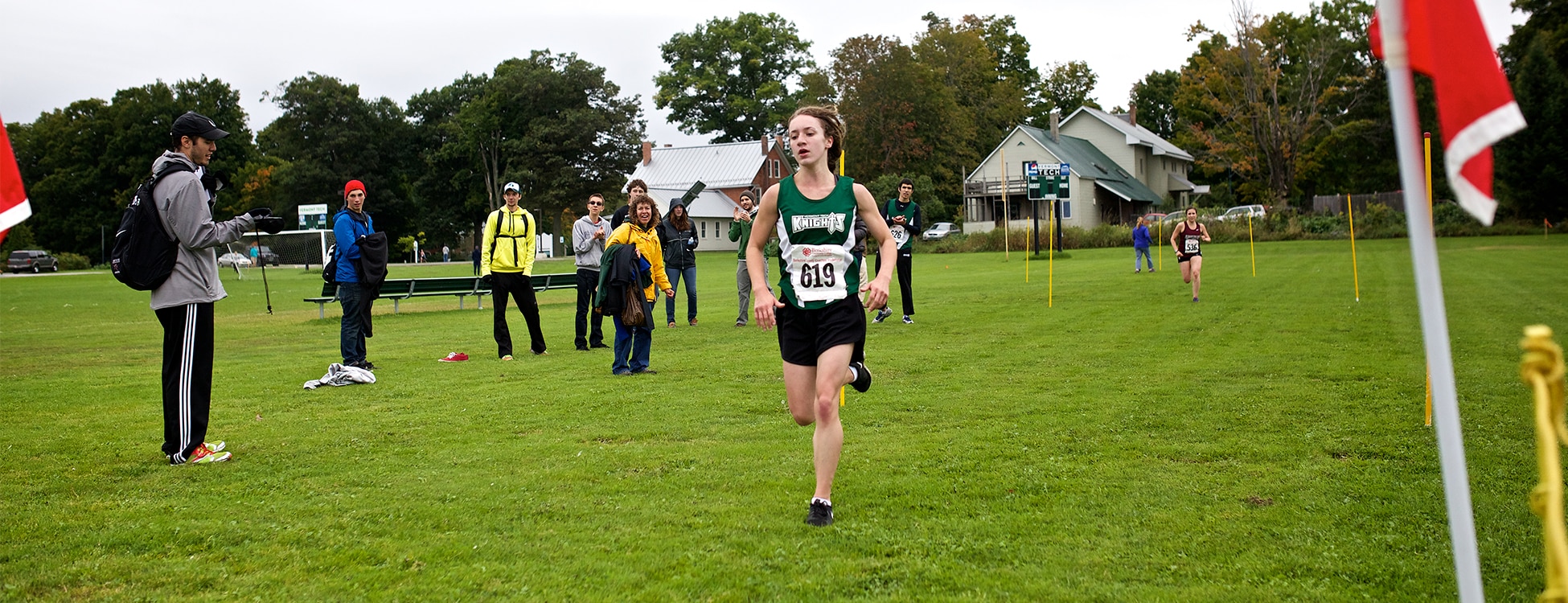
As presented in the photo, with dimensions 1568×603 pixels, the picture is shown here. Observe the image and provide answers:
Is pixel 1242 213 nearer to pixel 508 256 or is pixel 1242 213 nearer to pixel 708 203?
pixel 708 203

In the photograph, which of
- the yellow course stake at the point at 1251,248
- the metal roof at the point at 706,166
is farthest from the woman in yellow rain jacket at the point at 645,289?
the metal roof at the point at 706,166

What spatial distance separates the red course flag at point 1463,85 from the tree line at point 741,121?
6372 cm

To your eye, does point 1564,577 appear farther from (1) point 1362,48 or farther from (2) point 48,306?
(1) point 1362,48

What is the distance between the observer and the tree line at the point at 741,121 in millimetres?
68688

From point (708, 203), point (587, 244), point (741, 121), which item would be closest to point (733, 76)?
point (741, 121)

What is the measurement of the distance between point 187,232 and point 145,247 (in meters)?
0.25

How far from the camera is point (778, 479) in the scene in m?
6.19

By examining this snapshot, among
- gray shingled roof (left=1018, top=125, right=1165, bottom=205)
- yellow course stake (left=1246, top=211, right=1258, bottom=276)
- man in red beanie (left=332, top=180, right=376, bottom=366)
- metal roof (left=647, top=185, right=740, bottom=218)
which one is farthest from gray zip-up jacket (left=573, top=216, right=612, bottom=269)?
metal roof (left=647, top=185, right=740, bottom=218)

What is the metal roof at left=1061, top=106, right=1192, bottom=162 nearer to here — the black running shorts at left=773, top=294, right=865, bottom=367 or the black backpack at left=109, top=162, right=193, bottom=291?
the black running shorts at left=773, top=294, right=865, bottom=367

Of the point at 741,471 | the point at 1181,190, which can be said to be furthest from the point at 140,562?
the point at 1181,190

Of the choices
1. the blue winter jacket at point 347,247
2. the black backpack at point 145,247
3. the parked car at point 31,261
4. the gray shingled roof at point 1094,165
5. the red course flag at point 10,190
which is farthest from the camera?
the gray shingled roof at point 1094,165

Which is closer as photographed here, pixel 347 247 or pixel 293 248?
pixel 347 247

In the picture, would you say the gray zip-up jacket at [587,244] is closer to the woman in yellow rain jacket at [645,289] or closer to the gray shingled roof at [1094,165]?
the woman in yellow rain jacket at [645,289]

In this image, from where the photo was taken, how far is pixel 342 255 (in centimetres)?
1119
